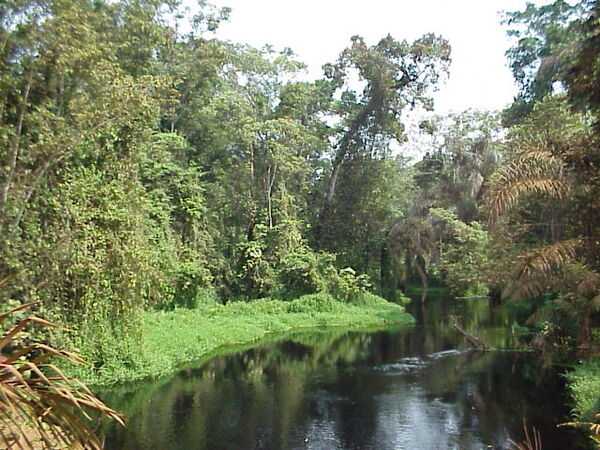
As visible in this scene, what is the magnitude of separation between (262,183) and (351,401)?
18764 mm

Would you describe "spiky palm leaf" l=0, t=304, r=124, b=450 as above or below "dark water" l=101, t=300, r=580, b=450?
above

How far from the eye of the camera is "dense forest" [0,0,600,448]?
12883 millimetres

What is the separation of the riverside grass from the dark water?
0.80m

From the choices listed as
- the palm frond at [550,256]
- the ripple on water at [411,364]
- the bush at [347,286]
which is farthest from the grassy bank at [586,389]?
the bush at [347,286]

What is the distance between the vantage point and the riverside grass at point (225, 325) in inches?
642

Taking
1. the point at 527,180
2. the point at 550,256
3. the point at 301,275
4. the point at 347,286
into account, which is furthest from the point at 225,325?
the point at 550,256

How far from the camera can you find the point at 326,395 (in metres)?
15.3

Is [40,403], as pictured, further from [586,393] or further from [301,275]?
[301,275]

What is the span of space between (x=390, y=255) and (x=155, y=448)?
87.2ft

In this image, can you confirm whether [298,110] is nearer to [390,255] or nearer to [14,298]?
[390,255]

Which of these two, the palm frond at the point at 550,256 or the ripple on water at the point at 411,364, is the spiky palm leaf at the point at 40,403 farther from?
the ripple on water at the point at 411,364

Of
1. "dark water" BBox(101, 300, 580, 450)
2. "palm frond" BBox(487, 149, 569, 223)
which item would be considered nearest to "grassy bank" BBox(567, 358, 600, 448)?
"dark water" BBox(101, 300, 580, 450)

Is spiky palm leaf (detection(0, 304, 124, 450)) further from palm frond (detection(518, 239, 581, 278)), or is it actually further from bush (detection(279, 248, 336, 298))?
bush (detection(279, 248, 336, 298))

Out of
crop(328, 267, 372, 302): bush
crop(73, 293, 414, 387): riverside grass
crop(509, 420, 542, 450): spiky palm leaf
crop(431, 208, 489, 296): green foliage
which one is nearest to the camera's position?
crop(509, 420, 542, 450): spiky palm leaf
